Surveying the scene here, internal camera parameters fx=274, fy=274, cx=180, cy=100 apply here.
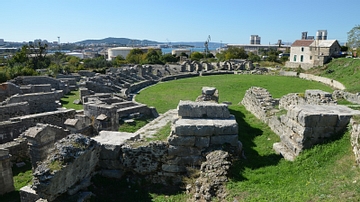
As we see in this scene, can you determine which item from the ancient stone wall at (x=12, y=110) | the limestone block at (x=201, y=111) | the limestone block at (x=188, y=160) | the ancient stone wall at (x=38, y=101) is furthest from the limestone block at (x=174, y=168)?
the ancient stone wall at (x=38, y=101)

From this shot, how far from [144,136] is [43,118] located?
20.3 ft

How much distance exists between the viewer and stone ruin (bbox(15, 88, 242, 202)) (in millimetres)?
6164

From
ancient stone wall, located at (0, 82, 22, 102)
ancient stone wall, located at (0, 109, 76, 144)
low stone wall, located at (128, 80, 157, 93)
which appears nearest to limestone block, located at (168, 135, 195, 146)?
ancient stone wall, located at (0, 109, 76, 144)

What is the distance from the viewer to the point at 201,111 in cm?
805

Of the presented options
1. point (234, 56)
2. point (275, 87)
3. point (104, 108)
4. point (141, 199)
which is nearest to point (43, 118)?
point (104, 108)

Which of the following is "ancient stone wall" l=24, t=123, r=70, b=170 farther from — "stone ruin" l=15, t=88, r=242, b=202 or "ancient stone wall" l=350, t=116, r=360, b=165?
A: "ancient stone wall" l=350, t=116, r=360, b=165

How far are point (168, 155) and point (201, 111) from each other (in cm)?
164

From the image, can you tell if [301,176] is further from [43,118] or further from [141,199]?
[43,118]

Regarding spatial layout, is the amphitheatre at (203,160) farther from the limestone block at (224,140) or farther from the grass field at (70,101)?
the grass field at (70,101)

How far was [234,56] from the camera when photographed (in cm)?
6569

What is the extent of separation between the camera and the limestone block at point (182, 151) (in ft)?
23.9

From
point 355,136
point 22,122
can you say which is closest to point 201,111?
point 355,136

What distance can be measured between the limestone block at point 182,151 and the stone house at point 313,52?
3862 cm

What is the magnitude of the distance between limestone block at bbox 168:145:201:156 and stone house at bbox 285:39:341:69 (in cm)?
3862
